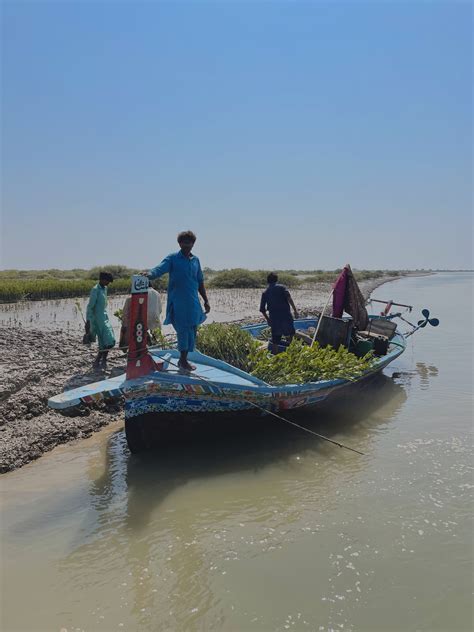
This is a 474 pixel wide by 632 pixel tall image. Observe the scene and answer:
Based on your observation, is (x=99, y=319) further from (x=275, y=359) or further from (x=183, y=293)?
(x=275, y=359)

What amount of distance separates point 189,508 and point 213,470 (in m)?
0.70

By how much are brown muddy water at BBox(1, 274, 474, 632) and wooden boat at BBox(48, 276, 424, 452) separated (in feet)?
1.64

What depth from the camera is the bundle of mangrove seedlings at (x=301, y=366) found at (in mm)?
5684

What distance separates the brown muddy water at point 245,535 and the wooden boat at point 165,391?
500 millimetres

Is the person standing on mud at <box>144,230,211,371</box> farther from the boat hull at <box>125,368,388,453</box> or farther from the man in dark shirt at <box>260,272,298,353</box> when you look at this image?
the man in dark shirt at <box>260,272,298,353</box>

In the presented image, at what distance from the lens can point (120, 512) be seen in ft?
13.5

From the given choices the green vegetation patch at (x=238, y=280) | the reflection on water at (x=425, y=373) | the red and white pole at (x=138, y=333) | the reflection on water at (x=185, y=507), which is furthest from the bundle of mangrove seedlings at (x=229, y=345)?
the green vegetation patch at (x=238, y=280)

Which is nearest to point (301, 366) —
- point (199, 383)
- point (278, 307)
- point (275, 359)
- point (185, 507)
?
point (275, 359)

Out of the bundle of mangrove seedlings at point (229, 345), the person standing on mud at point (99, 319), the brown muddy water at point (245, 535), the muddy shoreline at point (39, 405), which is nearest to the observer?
the brown muddy water at point (245, 535)

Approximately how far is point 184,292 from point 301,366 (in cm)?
183

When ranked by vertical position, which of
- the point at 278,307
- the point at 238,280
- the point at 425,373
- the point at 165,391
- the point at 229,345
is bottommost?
the point at 425,373

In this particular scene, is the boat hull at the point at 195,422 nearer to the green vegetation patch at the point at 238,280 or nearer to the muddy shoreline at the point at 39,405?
the muddy shoreline at the point at 39,405

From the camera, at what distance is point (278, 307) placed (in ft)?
23.2

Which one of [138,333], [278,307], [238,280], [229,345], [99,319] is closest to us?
[138,333]
